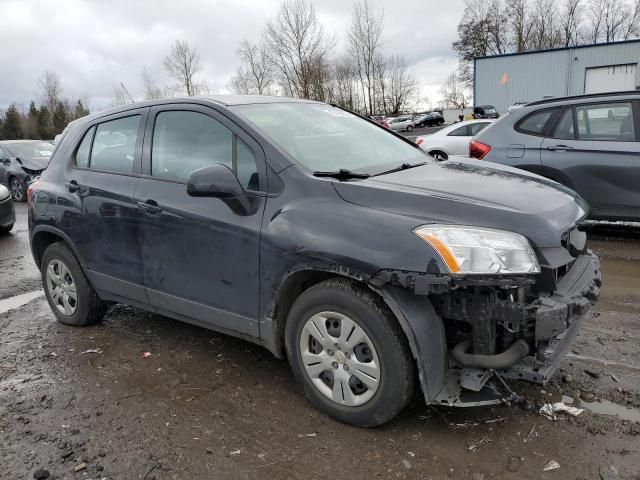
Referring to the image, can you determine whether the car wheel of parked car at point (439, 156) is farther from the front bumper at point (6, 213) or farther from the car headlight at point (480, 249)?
the front bumper at point (6, 213)

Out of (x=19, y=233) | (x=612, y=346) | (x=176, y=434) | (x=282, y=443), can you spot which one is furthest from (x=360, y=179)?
(x=19, y=233)

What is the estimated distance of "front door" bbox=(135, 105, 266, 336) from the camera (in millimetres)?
3096

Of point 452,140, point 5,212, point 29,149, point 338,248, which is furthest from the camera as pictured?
point 29,149

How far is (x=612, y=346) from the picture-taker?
3686 mm

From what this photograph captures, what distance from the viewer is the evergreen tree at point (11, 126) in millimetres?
59062

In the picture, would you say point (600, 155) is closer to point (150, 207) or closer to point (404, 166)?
point (404, 166)

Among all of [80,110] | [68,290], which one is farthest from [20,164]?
[80,110]

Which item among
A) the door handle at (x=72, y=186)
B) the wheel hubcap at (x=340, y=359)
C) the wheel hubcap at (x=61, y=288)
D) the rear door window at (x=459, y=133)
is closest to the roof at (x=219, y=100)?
the door handle at (x=72, y=186)

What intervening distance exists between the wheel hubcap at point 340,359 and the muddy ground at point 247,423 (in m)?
0.20

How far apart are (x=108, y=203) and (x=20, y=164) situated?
36.9 ft

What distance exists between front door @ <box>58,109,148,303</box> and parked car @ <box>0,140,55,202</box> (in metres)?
10.1

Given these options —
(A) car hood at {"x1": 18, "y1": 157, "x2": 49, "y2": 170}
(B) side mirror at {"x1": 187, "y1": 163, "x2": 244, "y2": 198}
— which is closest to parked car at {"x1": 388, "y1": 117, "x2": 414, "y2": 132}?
(A) car hood at {"x1": 18, "y1": 157, "x2": 49, "y2": 170}

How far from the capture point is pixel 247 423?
2977mm

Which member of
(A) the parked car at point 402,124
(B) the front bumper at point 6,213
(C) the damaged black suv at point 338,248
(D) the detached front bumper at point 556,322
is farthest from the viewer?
(A) the parked car at point 402,124
